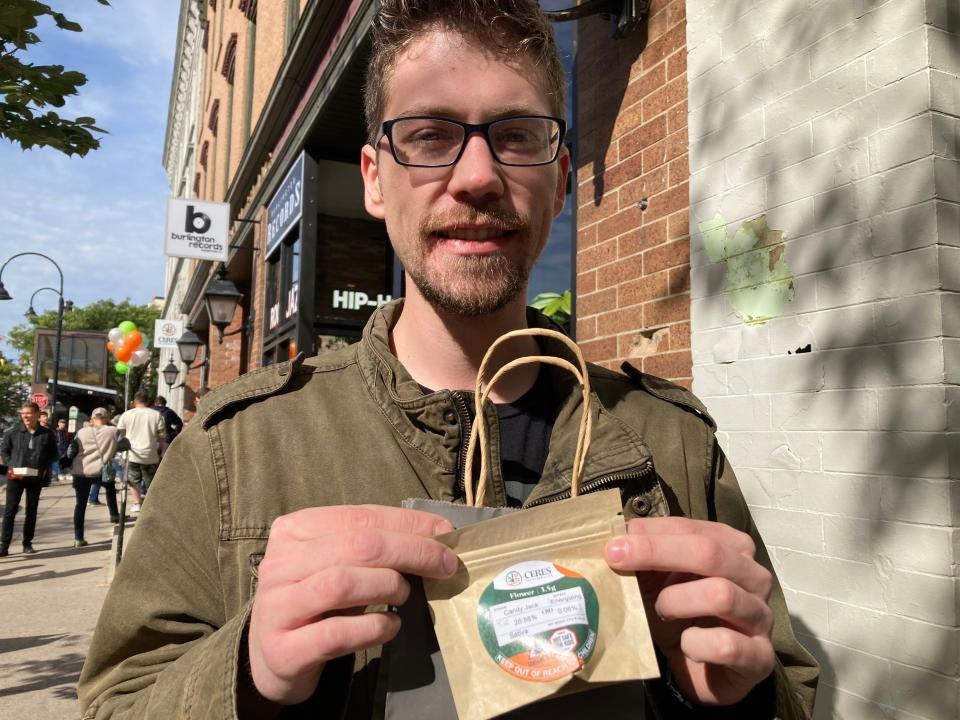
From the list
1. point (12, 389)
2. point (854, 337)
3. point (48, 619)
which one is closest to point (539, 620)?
point (854, 337)

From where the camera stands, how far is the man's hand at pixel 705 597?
0.97 metres

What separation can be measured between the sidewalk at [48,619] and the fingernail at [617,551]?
4873mm

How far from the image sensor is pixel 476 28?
1609 mm

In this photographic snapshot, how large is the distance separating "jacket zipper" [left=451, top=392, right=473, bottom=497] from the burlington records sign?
10.8 metres

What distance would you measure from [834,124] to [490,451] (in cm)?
194

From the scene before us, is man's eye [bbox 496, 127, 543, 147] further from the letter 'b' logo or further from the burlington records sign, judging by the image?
the letter 'b' logo

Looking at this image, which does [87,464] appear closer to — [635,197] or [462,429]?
[635,197]

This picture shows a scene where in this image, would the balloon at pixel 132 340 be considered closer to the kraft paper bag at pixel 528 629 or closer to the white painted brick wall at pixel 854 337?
the white painted brick wall at pixel 854 337

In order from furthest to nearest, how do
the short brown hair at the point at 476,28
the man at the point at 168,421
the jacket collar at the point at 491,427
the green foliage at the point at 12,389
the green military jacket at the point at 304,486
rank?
the green foliage at the point at 12,389 → the man at the point at 168,421 → the short brown hair at the point at 476,28 → the jacket collar at the point at 491,427 → the green military jacket at the point at 304,486

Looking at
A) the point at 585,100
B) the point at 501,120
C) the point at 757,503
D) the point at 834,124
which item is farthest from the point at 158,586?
the point at 585,100

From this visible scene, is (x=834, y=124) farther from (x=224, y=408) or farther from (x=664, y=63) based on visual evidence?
(x=224, y=408)

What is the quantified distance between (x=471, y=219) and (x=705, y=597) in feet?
2.83

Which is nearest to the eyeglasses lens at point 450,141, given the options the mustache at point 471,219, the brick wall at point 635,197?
the mustache at point 471,219

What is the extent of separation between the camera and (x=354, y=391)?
5.04 feet
